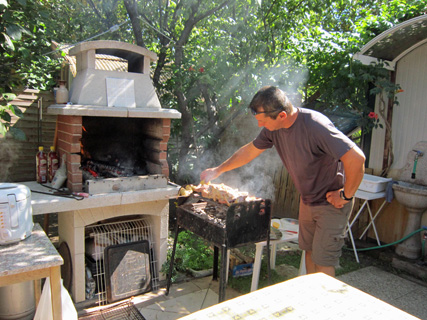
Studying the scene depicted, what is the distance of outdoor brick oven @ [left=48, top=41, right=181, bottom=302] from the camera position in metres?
3.55

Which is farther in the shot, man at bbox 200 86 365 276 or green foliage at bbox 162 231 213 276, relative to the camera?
green foliage at bbox 162 231 213 276

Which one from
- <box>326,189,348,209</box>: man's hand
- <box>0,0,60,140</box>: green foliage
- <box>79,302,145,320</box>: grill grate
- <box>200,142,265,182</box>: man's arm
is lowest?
<box>79,302,145,320</box>: grill grate

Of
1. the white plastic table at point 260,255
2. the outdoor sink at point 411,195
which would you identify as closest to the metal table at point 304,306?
the white plastic table at point 260,255

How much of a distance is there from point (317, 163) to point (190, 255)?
2.57m

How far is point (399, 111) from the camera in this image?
534cm

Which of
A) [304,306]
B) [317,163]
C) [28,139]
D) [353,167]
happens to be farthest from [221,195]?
[28,139]

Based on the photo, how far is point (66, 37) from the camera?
32.2ft

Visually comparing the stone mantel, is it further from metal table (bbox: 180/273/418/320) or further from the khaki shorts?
metal table (bbox: 180/273/418/320)

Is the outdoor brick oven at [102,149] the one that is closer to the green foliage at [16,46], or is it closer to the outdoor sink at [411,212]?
the green foliage at [16,46]

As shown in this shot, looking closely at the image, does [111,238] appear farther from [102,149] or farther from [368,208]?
[368,208]

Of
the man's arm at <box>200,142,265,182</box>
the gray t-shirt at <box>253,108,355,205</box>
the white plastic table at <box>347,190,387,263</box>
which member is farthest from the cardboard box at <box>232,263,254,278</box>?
the gray t-shirt at <box>253,108,355,205</box>

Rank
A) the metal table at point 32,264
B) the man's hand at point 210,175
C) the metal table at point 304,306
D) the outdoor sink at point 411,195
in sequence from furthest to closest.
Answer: the outdoor sink at point 411,195 → the man's hand at point 210,175 → the metal table at point 32,264 → the metal table at point 304,306

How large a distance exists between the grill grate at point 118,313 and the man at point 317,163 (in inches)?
75.7

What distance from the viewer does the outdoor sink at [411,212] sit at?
15.5ft
